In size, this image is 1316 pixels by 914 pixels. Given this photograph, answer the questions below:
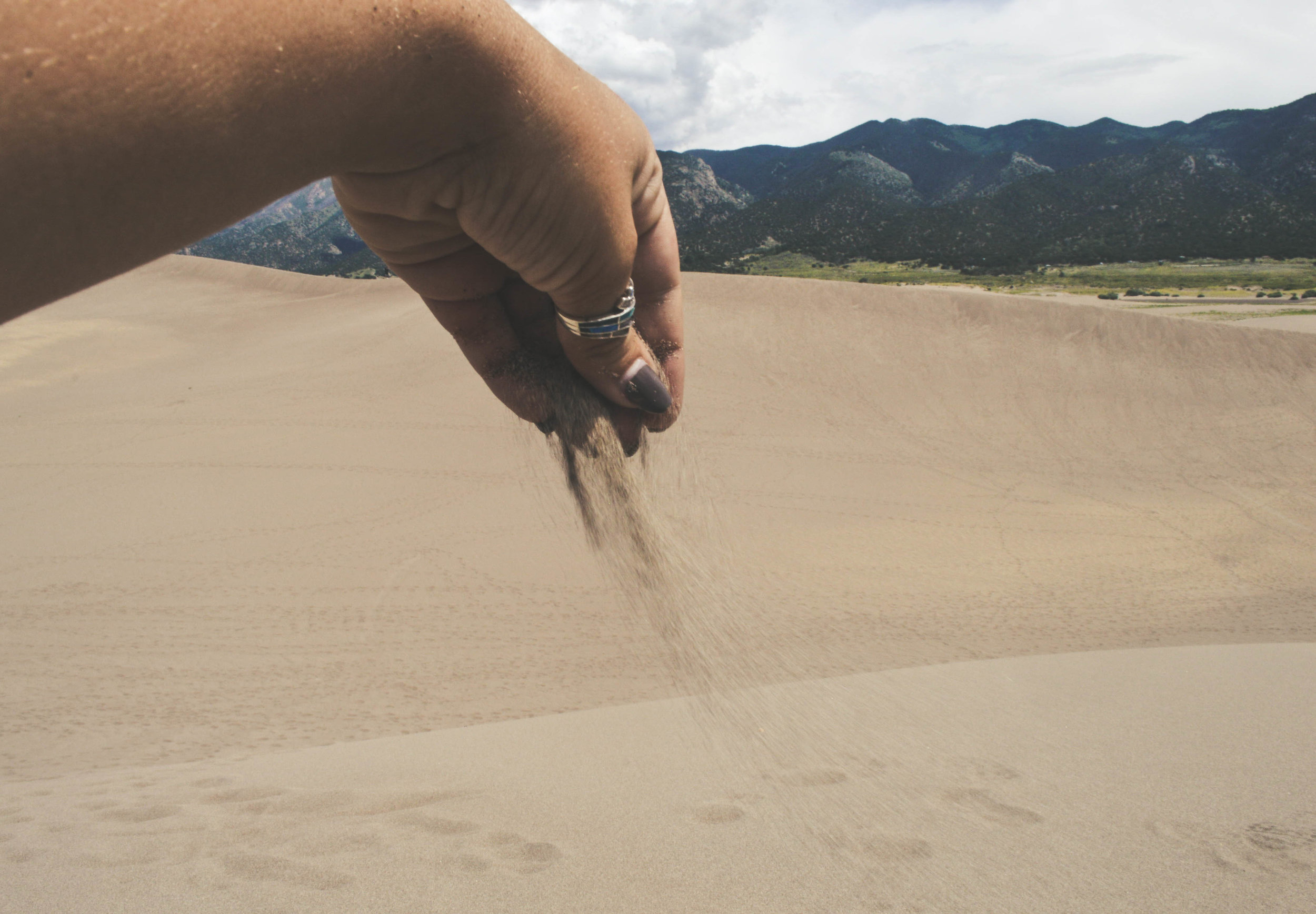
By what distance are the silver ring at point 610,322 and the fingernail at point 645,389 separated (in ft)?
0.49

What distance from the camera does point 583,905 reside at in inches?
92.2

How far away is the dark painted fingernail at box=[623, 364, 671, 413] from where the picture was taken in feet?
4.68

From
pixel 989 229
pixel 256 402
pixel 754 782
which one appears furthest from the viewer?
pixel 989 229

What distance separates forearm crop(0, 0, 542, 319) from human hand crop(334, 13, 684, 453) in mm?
104

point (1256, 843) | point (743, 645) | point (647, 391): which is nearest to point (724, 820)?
point (743, 645)

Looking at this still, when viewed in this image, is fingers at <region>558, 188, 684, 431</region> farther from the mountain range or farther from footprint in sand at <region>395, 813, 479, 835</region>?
the mountain range

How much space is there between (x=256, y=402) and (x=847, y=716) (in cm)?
1185

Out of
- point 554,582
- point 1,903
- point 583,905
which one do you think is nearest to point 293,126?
point 583,905

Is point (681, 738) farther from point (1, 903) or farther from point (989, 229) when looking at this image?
point (989, 229)

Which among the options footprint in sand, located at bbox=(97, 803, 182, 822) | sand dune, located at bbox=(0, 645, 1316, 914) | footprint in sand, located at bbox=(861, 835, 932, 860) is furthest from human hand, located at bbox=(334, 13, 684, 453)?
footprint in sand, located at bbox=(97, 803, 182, 822)

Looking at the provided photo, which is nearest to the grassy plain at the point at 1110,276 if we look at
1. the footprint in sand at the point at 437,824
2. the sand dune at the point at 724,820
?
the sand dune at the point at 724,820

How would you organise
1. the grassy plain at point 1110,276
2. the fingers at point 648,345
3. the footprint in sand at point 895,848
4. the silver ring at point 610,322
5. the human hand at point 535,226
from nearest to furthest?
the human hand at point 535,226
the silver ring at point 610,322
the fingers at point 648,345
the footprint in sand at point 895,848
the grassy plain at point 1110,276

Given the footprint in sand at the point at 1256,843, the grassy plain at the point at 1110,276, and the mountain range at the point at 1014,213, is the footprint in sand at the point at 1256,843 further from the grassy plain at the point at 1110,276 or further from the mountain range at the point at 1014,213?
the mountain range at the point at 1014,213

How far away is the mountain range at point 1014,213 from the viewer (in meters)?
42.6
